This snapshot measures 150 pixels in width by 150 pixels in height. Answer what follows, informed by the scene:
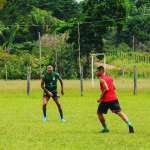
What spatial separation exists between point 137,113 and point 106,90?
7429mm

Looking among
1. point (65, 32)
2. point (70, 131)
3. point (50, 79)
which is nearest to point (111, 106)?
point (70, 131)

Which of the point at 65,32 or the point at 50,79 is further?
the point at 65,32

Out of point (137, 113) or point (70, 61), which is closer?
point (137, 113)

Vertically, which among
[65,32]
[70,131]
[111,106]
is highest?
[111,106]

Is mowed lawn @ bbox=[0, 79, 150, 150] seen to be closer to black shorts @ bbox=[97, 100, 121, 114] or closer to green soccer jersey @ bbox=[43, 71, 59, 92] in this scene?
black shorts @ bbox=[97, 100, 121, 114]

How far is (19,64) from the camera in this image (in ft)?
227

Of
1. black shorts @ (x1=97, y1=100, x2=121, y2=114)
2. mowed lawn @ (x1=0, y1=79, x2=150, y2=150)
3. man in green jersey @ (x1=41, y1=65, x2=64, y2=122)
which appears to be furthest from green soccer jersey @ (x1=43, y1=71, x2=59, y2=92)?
black shorts @ (x1=97, y1=100, x2=121, y2=114)

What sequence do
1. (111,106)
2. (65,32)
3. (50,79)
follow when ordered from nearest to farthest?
1. (111,106)
2. (50,79)
3. (65,32)

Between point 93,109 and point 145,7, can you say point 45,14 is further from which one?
point 93,109

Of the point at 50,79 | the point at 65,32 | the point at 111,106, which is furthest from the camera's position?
the point at 65,32

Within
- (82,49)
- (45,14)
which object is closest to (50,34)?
(45,14)

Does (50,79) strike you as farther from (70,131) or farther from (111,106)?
(111,106)

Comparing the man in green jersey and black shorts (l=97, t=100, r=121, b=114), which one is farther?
the man in green jersey

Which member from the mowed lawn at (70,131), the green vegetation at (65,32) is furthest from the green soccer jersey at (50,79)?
the green vegetation at (65,32)
